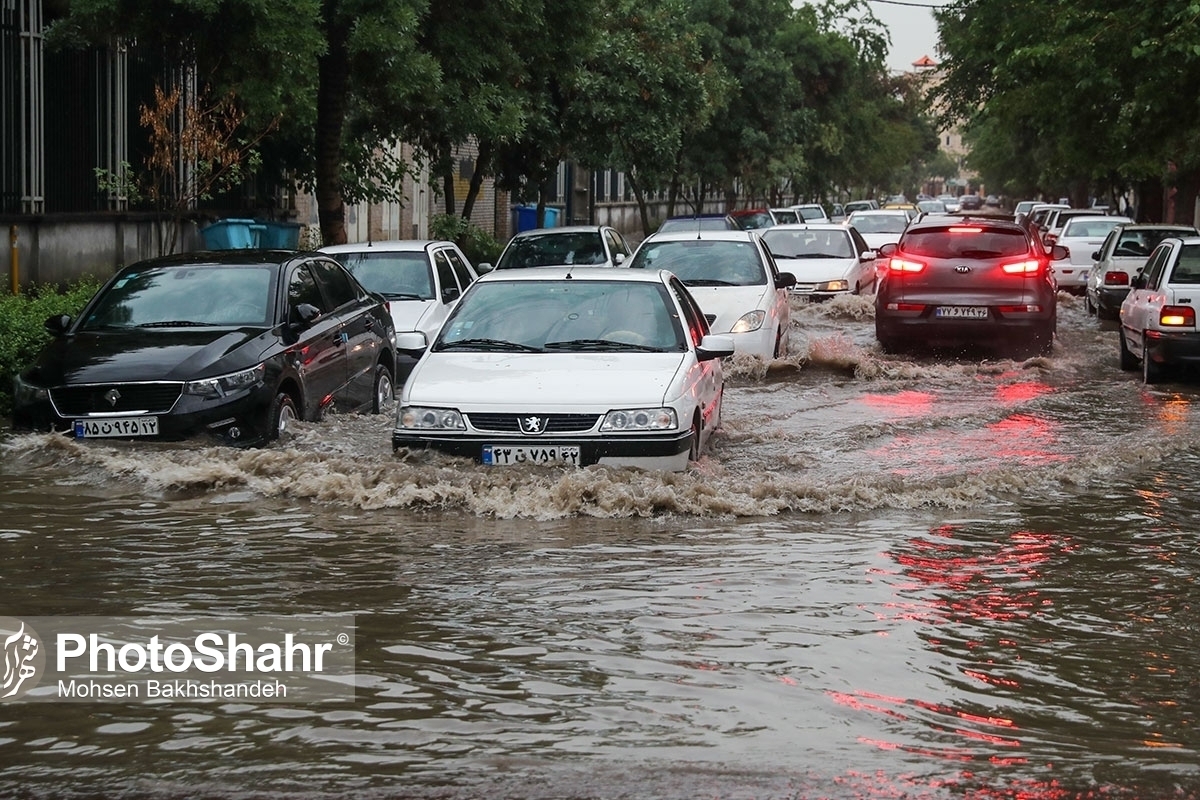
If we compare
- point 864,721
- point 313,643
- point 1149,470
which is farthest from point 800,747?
point 1149,470

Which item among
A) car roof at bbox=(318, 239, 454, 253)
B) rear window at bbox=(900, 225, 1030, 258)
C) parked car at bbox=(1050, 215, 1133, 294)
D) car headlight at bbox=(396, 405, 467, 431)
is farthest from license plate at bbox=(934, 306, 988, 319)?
parked car at bbox=(1050, 215, 1133, 294)

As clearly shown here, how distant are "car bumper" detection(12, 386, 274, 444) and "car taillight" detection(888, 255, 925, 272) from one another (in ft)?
33.4

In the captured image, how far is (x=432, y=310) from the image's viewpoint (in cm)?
1620

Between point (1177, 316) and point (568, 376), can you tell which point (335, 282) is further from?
point (1177, 316)

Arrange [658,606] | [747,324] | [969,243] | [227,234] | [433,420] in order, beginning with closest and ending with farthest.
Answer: [658,606], [433,420], [747,324], [969,243], [227,234]

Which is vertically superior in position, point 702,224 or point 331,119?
point 331,119

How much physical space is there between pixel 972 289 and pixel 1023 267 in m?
0.62

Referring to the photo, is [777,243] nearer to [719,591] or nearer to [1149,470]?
[1149,470]

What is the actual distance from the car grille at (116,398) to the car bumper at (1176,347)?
985 centimetres

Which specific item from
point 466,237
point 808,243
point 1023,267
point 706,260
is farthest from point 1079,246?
point 706,260

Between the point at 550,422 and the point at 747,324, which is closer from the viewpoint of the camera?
the point at 550,422

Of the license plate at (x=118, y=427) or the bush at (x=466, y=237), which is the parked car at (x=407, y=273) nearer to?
the license plate at (x=118, y=427)

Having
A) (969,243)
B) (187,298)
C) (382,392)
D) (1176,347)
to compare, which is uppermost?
(969,243)

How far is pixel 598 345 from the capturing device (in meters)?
10.7
